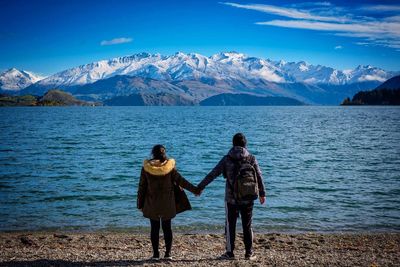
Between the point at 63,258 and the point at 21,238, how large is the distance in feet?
16.5

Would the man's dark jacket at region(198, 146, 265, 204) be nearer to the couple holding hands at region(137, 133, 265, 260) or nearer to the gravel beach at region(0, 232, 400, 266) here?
the couple holding hands at region(137, 133, 265, 260)

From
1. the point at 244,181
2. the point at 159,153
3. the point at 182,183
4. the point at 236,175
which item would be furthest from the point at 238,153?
the point at 159,153

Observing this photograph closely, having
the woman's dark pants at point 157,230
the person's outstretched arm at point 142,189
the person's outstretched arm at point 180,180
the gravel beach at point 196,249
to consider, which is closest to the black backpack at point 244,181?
the person's outstretched arm at point 180,180

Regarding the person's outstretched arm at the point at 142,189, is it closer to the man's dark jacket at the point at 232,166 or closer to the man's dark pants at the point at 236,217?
the man's dark jacket at the point at 232,166

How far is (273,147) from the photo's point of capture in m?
53.8

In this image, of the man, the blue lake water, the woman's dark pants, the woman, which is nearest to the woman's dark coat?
the woman

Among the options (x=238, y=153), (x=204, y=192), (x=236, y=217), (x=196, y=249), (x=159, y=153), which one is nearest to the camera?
(x=159, y=153)

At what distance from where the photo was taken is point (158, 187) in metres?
10.9

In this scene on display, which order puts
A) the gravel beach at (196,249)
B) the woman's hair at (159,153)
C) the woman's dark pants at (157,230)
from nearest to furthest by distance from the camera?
1. the woman's hair at (159,153)
2. the woman's dark pants at (157,230)
3. the gravel beach at (196,249)

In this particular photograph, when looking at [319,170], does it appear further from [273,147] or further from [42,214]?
[42,214]

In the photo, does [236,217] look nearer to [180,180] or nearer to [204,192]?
[180,180]

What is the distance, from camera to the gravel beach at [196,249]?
11562mm

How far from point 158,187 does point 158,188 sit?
0.11 feet

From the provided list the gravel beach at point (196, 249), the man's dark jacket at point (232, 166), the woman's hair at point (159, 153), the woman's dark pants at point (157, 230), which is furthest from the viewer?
the gravel beach at point (196, 249)
